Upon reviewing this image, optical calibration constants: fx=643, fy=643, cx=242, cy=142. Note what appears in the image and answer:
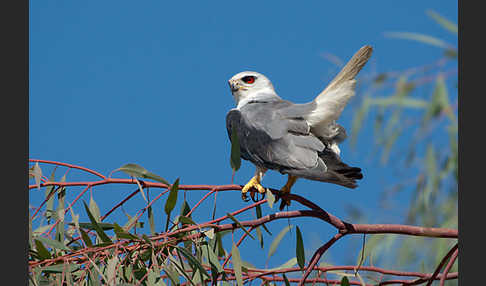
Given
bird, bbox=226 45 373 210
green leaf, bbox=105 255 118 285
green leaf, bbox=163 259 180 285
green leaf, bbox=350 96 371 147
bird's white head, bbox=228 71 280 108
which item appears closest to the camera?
green leaf, bbox=105 255 118 285

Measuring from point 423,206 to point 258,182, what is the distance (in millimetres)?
923

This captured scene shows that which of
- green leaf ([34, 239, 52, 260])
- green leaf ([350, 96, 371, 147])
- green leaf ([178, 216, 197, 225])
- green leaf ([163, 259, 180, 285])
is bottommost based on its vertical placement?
green leaf ([163, 259, 180, 285])

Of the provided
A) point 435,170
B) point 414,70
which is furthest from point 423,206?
point 414,70

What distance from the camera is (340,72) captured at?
2.30 metres

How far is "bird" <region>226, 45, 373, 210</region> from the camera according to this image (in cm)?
221

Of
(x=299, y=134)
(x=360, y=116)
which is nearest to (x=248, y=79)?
(x=360, y=116)

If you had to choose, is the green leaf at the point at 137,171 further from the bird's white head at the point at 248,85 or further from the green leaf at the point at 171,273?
the bird's white head at the point at 248,85

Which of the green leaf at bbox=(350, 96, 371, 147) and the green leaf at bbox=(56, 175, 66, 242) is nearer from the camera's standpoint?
the green leaf at bbox=(56, 175, 66, 242)

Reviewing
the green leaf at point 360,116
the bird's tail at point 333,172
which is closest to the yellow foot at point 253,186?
the bird's tail at point 333,172

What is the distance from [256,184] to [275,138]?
181mm

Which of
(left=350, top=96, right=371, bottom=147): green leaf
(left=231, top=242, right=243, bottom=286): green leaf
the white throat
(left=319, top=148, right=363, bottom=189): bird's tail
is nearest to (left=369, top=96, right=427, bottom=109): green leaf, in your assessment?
(left=350, top=96, right=371, bottom=147): green leaf

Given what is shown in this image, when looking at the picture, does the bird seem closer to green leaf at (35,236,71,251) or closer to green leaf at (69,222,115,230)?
green leaf at (69,222,115,230)

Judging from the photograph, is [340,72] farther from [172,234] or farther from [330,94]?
[172,234]

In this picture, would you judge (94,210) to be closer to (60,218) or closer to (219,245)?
(60,218)
